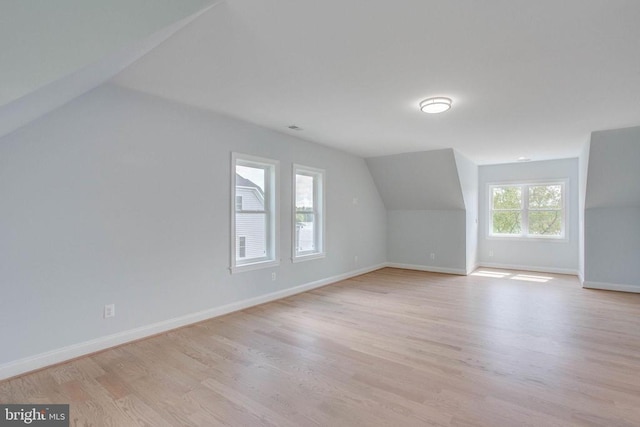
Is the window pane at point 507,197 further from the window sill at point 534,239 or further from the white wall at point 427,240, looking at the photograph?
the white wall at point 427,240

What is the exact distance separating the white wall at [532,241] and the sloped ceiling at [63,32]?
715 centimetres

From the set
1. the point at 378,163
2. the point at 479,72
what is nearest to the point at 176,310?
the point at 479,72

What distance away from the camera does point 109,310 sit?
9.50ft

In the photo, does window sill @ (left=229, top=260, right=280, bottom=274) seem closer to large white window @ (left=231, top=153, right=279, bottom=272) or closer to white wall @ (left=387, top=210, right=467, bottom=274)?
large white window @ (left=231, top=153, right=279, bottom=272)

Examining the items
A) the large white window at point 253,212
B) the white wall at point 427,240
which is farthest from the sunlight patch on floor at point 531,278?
the large white window at point 253,212

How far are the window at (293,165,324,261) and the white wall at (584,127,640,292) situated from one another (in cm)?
407

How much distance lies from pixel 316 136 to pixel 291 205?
113cm

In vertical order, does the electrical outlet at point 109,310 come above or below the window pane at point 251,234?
below

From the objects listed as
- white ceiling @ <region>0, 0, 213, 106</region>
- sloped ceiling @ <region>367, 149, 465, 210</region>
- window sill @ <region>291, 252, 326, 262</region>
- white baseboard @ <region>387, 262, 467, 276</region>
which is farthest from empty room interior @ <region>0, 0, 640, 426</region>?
white baseboard @ <region>387, 262, 467, 276</region>

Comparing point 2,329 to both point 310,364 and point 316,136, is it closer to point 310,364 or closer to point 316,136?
point 310,364

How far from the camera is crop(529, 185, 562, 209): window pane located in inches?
261

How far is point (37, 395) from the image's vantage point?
2148mm

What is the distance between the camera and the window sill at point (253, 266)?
3975mm

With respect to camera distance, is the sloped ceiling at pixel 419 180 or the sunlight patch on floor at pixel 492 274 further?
the sunlight patch on floor at pixel 492 274
